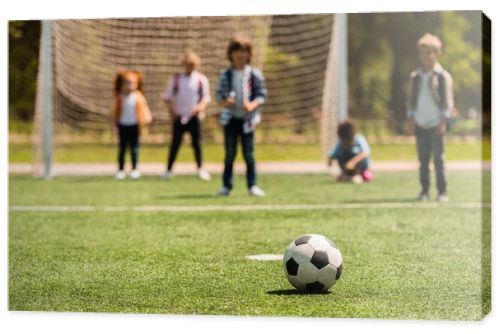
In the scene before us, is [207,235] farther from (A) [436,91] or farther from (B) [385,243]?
(A) [436,91]

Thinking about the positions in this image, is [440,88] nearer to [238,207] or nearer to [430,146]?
[430,146]

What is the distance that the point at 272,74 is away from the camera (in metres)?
26.2

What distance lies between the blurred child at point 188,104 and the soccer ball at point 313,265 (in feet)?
22.9

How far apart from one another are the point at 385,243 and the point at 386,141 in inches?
798

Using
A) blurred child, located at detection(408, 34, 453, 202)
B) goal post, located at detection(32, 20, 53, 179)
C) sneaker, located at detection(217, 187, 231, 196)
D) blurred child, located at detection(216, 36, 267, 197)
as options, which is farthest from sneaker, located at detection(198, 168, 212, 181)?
blurred child, located at detection(408, 34, 453, 202)

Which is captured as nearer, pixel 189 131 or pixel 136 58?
pixel 189 131

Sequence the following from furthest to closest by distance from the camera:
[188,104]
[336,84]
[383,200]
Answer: [336,84], [188,104], [383,200]

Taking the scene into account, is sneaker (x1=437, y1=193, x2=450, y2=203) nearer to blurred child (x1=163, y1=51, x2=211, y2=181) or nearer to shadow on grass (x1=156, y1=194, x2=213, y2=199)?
shadow on grass (x1=156, y1=194, x2=213, y2=199)

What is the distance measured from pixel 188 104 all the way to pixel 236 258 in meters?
6.24

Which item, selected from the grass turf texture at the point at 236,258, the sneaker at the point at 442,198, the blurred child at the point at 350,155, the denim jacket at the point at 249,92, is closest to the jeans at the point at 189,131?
the blurred child at the point at 350,155

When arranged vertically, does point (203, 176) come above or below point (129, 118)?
below

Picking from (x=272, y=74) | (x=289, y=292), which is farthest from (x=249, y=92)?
(x=272, y=74)

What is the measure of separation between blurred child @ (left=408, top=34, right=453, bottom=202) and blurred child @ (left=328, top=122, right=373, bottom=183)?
266 centimetres

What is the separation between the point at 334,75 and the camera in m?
13.7
